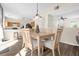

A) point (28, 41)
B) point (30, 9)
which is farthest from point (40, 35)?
point (30, 9)

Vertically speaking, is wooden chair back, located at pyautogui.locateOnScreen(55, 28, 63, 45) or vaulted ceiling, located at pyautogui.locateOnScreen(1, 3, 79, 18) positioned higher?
vaulted ceiling, located at pyautogui.locateOnScreen(1, 3, 79, 18)

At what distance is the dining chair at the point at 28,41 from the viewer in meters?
1.33

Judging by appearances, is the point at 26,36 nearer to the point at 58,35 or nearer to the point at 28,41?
the point at 28,41

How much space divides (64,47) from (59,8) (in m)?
0.65

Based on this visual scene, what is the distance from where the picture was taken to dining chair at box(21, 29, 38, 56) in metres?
1.33

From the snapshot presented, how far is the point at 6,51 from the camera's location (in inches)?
52.2

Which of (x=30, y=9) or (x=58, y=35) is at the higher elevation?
(x=30, y=9)

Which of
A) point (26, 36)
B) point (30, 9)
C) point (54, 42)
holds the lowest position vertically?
point (54, 42)

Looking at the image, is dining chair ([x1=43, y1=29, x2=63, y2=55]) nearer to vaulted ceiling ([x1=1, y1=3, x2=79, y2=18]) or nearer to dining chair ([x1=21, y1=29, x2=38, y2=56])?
dining chair ([x1=21, y1=29, x2=38, y2=56])

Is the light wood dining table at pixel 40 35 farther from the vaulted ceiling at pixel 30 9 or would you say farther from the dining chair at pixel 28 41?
the vaulted ceiling at pixel 30 9

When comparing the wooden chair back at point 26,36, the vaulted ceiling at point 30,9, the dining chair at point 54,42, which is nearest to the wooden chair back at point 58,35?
the dining chair at point 54,42

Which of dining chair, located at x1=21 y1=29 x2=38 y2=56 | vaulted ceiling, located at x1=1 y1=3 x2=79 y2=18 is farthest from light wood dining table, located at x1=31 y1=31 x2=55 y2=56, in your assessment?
vaulted ceiling, located at x1=1 y1=3 x2=79 y2=18

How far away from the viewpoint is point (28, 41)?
136 cm

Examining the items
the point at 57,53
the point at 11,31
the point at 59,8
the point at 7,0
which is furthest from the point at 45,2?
the point at 57,53
